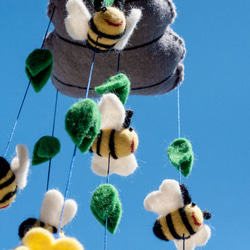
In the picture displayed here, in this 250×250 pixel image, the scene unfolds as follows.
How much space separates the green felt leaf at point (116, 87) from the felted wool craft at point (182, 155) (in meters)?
0.23

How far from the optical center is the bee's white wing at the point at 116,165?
3.85 ft

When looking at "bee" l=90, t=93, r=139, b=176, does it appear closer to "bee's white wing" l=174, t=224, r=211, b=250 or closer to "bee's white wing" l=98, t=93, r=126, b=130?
"bee's white wing" l=98, t=93, r=126, b=130

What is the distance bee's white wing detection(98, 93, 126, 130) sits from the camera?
0.99m

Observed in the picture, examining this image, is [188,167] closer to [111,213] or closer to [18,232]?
[111,213]

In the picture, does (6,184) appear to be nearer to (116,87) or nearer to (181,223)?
(116,87)

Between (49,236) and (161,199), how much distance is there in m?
0.52

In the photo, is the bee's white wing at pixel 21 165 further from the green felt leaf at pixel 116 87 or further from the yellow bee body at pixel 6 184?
the green felt leaf at pixel 116 87

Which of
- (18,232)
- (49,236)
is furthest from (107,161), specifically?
(49,236)

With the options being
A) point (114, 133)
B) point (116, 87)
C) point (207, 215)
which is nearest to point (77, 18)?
point (116, 87)

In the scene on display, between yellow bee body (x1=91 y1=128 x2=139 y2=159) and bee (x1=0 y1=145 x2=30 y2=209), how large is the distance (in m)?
0.18

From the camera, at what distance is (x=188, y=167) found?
3.96ft

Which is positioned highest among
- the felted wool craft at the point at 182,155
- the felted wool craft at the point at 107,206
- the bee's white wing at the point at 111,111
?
the felted wool craft at the point at 182,155

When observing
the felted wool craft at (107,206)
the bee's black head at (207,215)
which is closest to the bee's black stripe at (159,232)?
the bee's black head at (207,215)

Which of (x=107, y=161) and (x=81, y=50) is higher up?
(x=81, y=50)
